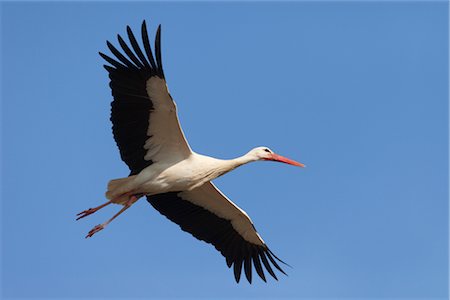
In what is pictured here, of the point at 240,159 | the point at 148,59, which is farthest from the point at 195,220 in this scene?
the point at 148,59

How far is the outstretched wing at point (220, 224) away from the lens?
13.2 metres

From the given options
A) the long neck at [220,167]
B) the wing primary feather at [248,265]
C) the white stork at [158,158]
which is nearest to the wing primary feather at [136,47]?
the white stork at [158,158]

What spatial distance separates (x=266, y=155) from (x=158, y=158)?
1.71 m

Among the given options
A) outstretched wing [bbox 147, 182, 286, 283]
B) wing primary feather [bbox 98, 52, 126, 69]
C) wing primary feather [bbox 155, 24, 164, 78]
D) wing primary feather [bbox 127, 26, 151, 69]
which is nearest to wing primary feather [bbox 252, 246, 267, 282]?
outstretched wing [bbox 147, 182, 286, 283]

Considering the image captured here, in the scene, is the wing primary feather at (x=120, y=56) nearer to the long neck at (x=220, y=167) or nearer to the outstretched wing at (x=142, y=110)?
the outstretched wing at (x=142, y=110)

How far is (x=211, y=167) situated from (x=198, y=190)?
109 centimetres

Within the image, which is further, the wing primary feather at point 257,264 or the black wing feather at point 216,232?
the wing primary feather at point 257,264

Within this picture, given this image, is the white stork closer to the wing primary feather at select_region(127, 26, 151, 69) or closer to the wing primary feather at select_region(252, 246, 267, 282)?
the wing primary feather at select_region(127, 26, 151, 69)

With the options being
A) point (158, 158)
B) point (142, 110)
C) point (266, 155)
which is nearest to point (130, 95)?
point (142, 110)

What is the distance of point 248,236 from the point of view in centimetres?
1372

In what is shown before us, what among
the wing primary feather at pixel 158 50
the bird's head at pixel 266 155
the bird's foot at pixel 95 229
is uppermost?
the wing primary feather at pixel 158 50

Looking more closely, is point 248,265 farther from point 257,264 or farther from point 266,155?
point 266,155

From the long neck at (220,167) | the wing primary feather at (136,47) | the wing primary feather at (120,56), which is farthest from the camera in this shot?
the long neck at (220,167)

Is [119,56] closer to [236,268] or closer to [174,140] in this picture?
[174,140]
